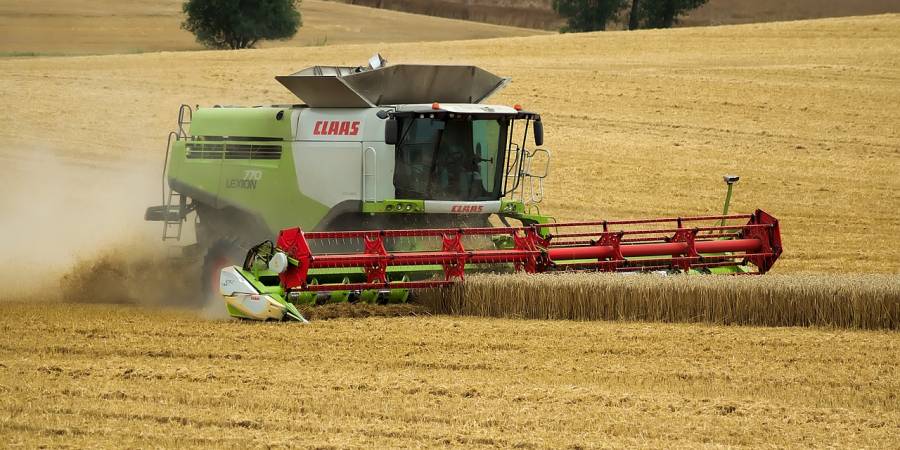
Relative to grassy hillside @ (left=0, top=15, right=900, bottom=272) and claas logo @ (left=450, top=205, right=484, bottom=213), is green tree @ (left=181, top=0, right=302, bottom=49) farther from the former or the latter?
claas logo @ (left=450, top=205, right=484, bottom=213)

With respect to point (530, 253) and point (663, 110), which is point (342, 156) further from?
point (663, 110)

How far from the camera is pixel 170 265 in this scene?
533 inches

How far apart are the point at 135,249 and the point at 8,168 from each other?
235 inches

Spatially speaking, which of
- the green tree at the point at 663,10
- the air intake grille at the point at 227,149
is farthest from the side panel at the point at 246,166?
the green tree at the point at 663,10

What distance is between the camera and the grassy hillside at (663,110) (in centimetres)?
1867

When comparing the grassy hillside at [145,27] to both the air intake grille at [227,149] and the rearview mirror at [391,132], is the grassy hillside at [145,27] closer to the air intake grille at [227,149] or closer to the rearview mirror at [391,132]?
the air intake grille at [227,149]

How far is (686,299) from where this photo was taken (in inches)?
416

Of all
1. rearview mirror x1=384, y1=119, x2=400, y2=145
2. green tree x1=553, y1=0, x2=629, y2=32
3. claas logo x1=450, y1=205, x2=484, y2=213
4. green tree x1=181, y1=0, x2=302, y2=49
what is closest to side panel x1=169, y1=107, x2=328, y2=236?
rearview mirror x1=384, y1=119, x2=400, y2=145

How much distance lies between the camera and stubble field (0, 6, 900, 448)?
6984 mm

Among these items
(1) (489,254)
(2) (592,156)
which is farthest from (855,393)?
(2) (592,156)

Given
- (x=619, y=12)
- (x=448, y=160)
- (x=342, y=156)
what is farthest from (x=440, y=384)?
(x=619, y=12)

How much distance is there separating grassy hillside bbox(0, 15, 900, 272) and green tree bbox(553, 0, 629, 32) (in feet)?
92.9

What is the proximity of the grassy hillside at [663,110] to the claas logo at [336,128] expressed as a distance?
587 cm

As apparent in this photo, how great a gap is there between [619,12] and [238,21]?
22.3 meters
